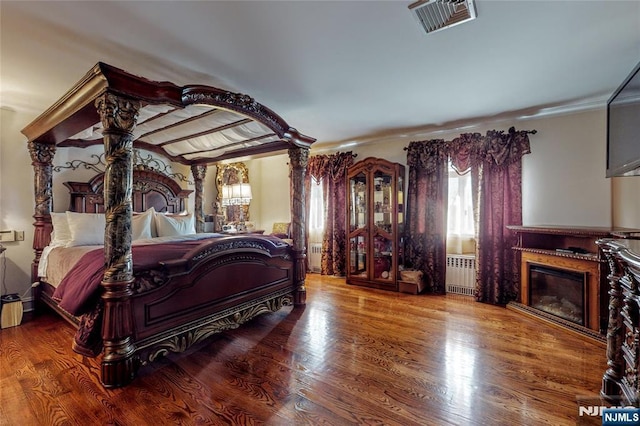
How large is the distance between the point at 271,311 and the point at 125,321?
1478mm

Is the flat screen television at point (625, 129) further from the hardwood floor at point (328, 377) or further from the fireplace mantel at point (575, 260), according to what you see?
the hardwood floor at point (328, 377)

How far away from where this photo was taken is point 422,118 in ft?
12.0

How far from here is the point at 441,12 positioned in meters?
1.69

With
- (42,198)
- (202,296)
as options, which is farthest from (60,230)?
(202,296)

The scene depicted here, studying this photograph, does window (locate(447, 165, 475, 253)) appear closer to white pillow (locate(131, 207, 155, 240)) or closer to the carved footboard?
the carved footboard

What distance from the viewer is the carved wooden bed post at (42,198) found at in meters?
3.19

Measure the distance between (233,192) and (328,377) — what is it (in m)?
3.61

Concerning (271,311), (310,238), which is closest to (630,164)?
(271,311)

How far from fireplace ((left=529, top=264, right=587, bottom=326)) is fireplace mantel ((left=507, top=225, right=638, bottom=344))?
0.14 ft

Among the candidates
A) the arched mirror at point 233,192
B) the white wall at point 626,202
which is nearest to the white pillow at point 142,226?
the arched mirror at point 233,192

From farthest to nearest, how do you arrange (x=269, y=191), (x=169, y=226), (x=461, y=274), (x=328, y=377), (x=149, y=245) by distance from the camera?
(x=269, y=191), (x=461, y=274), (x=169, y=226), (x=149, y=245), (x=328, y=377)

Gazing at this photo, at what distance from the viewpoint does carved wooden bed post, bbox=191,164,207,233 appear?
4.73 meters

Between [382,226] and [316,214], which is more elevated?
[316,214]

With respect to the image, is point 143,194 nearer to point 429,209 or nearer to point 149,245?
point 149,245
